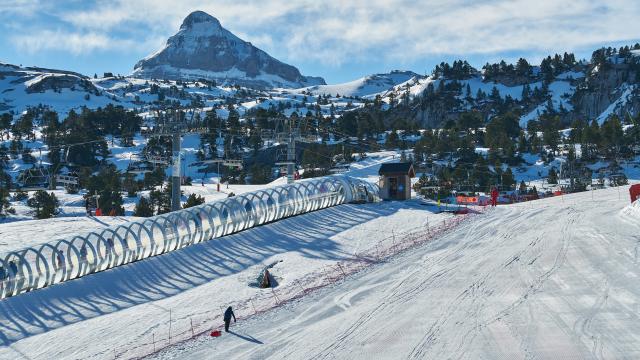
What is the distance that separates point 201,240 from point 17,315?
1480cm

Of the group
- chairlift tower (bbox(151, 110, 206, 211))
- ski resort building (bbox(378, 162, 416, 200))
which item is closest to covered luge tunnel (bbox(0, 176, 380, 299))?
chairlift tower (bbox(151, 110, 206, 211))

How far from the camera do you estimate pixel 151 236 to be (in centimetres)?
4019

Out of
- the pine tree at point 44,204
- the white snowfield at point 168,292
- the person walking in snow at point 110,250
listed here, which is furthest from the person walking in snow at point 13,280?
the pine tree at point 44,204

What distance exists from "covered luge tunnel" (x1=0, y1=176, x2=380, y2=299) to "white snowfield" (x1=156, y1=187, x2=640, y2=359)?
40.6 ft

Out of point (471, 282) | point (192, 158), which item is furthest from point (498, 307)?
point (192, 158)

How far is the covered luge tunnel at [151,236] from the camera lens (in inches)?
1316

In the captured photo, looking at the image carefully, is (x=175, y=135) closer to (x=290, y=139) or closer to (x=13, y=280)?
(x=290, y=139)

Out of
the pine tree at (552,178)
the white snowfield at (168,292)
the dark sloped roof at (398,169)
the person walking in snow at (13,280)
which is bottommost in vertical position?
the pine tree at (552,178)

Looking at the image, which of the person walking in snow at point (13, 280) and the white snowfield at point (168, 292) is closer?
the white snowfield at point (168, 292)

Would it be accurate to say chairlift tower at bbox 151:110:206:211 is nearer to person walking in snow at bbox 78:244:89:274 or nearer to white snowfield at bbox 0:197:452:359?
white snowfield at bbox 0:197:452:359

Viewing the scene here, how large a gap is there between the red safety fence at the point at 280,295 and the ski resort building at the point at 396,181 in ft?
46.7

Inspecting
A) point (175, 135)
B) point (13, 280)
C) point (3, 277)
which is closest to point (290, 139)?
point (175, 135)

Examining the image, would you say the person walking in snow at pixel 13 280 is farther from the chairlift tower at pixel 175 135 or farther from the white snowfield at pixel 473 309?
the chairlift tower at pixel 175 135

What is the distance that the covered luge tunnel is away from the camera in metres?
33.4
